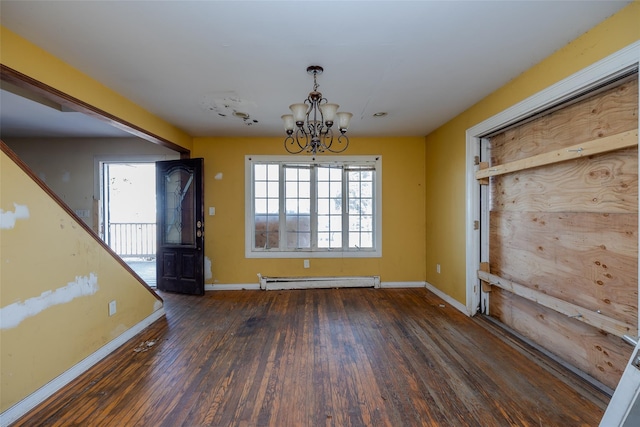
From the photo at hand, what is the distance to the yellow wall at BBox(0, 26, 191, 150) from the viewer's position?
175 centimetres

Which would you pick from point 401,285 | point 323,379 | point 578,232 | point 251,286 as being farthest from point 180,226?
point 578,232

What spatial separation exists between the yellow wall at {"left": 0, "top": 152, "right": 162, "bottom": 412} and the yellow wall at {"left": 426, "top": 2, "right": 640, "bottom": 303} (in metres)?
3.82

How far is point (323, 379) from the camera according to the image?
2027 millimetres

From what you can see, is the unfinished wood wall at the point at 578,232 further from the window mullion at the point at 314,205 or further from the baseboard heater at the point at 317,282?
the window mullion at the point at 314,205

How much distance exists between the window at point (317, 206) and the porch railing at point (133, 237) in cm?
440

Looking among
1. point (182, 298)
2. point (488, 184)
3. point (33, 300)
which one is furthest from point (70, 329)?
point (488, 184)

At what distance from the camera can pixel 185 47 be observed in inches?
76.8

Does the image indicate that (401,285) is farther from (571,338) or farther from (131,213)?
(131,213)

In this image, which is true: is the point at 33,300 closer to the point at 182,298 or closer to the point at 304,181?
the point at 182,298

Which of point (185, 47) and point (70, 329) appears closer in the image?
point (185, 47)

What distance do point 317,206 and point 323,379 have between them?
9.18 feet

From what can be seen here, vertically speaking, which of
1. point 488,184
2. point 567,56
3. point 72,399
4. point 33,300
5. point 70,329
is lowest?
point 72,399

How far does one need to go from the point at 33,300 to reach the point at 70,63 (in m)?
1.81

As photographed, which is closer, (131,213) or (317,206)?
(317,206)
